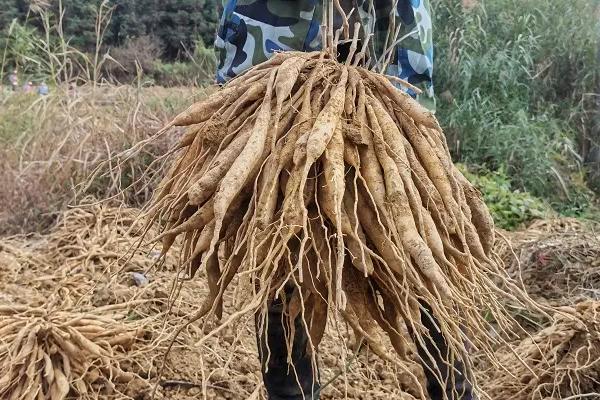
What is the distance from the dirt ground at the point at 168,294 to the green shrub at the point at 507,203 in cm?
21

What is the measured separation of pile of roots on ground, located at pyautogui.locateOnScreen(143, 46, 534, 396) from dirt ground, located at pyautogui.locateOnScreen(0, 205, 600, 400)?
25.9 inches

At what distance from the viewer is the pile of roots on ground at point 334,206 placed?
108 centimetres

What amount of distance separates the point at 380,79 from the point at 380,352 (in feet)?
1.45

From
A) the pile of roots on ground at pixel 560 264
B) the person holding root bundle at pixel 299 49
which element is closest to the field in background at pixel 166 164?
the pile of roots on ground at pixel 560 264

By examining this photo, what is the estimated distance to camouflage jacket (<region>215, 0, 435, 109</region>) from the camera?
152 centimetres

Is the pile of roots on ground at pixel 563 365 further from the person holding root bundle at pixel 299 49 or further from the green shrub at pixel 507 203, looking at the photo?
the green shrub at pixel 507 203

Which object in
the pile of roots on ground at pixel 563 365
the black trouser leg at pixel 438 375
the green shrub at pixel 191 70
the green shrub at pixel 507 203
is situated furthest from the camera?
the green shrub at pixel 191 70

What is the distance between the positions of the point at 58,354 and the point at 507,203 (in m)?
2.56

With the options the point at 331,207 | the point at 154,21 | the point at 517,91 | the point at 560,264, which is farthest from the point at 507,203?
the point at 154,21

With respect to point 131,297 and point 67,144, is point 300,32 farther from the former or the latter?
point 67,144

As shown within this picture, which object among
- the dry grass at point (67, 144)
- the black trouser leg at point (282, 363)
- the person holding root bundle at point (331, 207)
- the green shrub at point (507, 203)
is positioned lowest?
the dry grass at point (67, 144)

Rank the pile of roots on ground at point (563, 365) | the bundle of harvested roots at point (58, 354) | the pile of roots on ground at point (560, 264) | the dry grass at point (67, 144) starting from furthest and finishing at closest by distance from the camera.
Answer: the dry grass at point (67, 144) → the pile of roots on ground at point (560, 264) → the pile of roots on ground at point (563, 365) → the bundle of harvested roots at point (58, 354)

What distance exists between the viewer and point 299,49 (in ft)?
5.06

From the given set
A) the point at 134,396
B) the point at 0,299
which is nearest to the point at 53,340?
the point at 134,396
